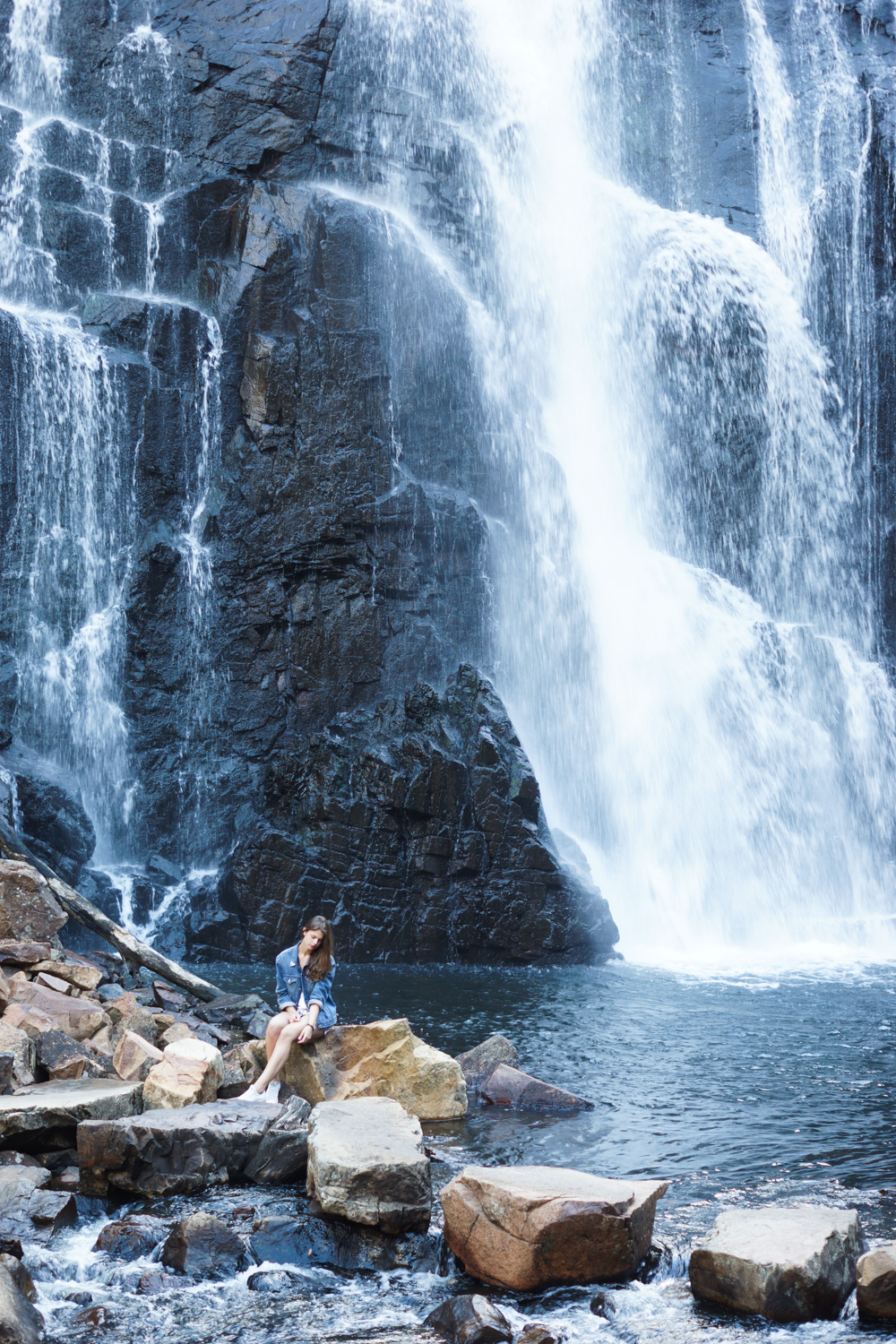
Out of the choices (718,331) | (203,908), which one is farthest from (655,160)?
(203,908)

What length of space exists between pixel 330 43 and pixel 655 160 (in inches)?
385

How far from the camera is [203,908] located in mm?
19391

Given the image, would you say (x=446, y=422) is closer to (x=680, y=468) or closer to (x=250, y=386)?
(x=250, y=386)

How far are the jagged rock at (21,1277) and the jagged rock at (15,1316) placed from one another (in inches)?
3.0

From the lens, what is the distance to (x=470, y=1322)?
17.9 feet

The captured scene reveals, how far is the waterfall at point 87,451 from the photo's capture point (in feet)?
66.4

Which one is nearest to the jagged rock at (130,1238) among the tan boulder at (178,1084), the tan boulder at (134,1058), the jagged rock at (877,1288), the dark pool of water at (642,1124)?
the dark pool of water at (642,1124)

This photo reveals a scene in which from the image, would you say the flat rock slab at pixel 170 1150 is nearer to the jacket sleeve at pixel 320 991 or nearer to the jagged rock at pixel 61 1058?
the jagged rock at pixel 61 1058

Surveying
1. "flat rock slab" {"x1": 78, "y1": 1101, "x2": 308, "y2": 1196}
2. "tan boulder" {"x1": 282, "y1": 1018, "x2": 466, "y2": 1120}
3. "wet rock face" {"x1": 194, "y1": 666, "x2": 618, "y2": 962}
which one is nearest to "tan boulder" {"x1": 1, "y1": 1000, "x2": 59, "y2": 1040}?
"flat rock slab" {"x1": 78, "y1": 1101, "x2": 308, "y2": 1196}

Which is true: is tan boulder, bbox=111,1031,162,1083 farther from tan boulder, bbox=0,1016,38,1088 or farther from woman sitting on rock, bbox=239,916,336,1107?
woman sitting on rock, bbox=239,916,336,1107

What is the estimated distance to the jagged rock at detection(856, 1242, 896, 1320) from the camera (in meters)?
5.54

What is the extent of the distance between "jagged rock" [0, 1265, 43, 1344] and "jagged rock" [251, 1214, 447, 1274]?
4.44ft

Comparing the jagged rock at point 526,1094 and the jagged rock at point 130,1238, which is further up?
the jagged rock at point 130,1238

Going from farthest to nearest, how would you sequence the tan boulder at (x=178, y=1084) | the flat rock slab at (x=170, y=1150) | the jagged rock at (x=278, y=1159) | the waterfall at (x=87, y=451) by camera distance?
the waterfall at (x=87, y=451) → the tan boulder at (x=178, y=1084) → the jagged rock at (x=278, y=1159) → the flat rock slab at (x=170, y=1150)
